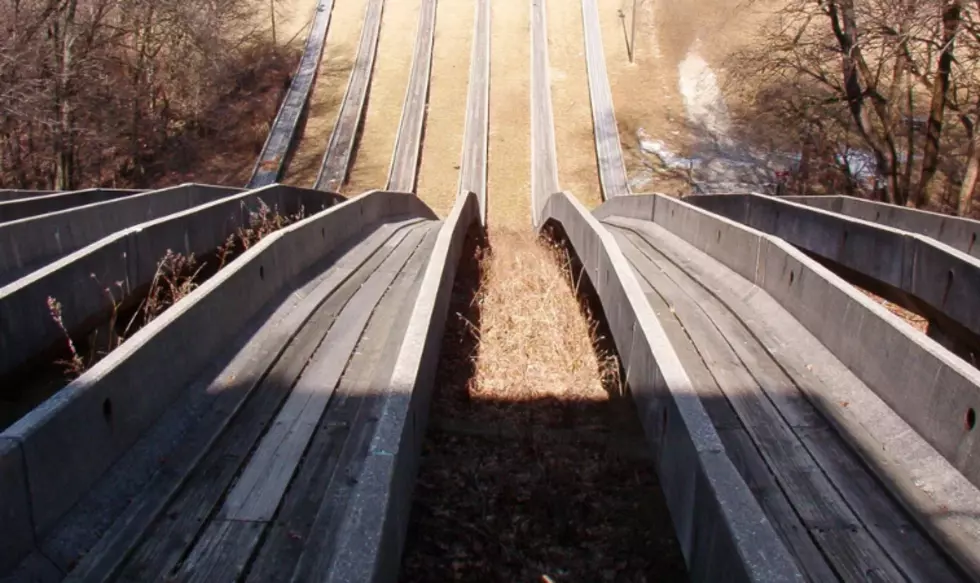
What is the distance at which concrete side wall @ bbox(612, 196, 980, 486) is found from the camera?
4.07 meters

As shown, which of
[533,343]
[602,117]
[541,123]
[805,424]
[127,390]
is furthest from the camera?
[541,123]

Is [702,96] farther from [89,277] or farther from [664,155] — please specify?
[89,277]

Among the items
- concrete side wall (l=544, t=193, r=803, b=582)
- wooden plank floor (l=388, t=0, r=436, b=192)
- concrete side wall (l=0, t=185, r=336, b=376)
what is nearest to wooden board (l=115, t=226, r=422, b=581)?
concrete side wall (l=0, t=185, r=336, b=376)

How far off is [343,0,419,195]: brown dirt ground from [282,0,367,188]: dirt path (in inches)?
50.2

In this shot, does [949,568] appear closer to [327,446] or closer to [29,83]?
[327,446]

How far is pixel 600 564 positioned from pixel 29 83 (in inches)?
808

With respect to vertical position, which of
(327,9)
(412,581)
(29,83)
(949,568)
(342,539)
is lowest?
(412,581)

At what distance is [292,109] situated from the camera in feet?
112

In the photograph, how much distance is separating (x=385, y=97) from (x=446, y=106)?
269 centimetres

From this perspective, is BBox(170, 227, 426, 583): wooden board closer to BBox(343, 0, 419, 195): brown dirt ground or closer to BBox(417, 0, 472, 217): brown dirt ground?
BBox(417, 0, 472, 217): brown dirt ground

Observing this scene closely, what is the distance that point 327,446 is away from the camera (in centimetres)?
448

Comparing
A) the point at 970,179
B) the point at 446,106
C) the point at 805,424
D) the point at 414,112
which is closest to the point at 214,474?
the point at 805,424

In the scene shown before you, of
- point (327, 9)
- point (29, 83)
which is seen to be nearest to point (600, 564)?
point (29, 83)

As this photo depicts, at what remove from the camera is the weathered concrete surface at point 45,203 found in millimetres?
9609
